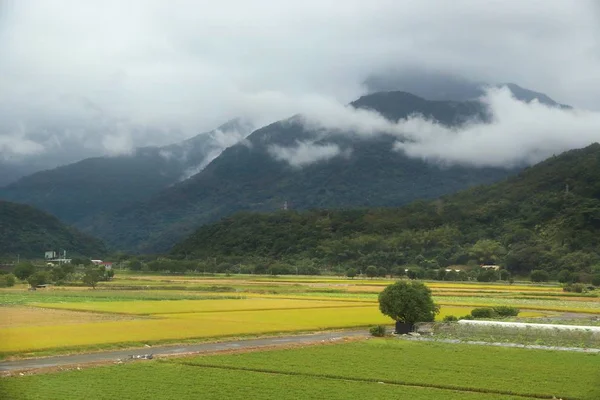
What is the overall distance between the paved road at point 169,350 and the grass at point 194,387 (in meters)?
2.33

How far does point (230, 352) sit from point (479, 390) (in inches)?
390

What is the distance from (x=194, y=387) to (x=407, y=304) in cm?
1654

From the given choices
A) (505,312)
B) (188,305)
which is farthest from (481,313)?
(188,305)

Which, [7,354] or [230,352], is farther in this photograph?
[230,352]

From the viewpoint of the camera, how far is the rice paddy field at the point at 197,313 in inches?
1031

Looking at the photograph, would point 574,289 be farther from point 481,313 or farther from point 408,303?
point 408,303

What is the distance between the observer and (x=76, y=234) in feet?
468

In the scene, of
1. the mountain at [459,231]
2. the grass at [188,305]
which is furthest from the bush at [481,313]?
the mountain at [459,231]

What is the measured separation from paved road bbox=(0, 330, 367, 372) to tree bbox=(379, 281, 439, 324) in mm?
1833

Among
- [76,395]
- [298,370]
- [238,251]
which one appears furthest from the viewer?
[238,251]

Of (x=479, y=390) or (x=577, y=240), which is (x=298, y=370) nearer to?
(x=479, y=390)

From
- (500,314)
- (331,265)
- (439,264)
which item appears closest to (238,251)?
(331,265)

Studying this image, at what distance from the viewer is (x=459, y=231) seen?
365ft

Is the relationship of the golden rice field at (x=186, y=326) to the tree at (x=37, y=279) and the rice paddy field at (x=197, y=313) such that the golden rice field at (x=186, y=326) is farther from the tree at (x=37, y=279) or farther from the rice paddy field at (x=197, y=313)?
the tree at (x=37, y=279)
